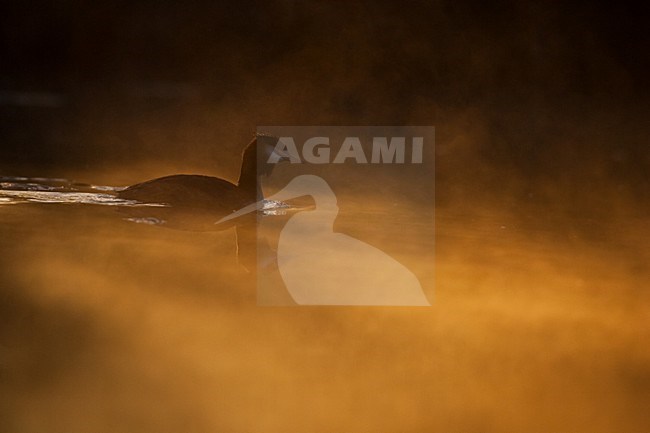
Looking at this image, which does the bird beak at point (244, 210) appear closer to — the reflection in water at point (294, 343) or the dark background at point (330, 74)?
the reflection in water at point (294, 343)

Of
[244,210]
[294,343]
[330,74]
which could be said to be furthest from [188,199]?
[330,74]

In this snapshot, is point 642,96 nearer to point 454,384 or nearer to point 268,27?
point 268,27

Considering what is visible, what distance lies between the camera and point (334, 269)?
9.97ft

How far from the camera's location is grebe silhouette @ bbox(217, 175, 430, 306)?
109 inches

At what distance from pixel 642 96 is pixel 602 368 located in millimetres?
5119

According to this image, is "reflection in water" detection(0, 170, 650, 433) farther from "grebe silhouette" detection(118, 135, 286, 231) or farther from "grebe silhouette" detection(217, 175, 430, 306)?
"grebe silhouette" detection(118, 135, 286, 231)

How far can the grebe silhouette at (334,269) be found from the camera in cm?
276

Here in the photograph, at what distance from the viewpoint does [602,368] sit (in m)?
2.35

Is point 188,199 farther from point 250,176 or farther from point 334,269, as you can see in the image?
point 334,269

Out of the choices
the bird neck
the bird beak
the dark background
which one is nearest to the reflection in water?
the bird beak

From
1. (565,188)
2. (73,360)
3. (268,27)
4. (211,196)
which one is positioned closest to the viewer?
(73,360)

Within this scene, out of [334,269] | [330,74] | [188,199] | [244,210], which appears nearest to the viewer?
[334,269]

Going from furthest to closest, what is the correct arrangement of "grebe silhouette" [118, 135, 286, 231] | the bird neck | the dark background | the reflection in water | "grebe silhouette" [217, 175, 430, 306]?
the dark background, the bird neck, "grebe silhouette" [118, 135, 286, 231], "grebe silhouette" [217, 175, 430, 306], the reflection in water

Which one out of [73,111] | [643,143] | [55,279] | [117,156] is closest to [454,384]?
[55,279]
